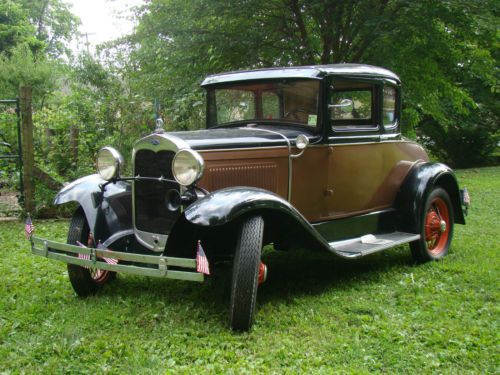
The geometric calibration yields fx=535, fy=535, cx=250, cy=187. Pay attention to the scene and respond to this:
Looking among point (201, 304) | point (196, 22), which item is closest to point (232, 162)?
point (201, 304)

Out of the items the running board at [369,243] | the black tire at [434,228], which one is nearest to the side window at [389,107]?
the black tire at [434,228]

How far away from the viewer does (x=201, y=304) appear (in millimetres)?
3988

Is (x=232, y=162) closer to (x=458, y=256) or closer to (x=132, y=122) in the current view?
(x=458, y=256)

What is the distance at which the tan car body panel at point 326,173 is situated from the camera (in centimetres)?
407

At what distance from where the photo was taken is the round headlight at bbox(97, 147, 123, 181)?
14.0ft

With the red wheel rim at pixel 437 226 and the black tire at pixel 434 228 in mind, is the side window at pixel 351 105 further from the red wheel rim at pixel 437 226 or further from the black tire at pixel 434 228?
the red wheel rim at pixel 437 226

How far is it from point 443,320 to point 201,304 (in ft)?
5.63

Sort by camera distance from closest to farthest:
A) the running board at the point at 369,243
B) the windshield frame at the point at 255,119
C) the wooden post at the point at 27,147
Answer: the running board at the point at 369,243, the windshield frame at the point at 255,119, the wooden post at the point at 27,147

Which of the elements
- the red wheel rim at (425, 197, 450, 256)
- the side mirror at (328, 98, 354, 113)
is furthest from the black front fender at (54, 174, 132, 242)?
the red wheel rim at (425, 197, 450, 256)

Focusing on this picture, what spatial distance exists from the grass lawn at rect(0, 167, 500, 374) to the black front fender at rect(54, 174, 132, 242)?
1.80ft

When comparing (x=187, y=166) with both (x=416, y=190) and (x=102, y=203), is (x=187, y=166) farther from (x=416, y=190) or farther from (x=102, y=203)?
(x=416, y=190)

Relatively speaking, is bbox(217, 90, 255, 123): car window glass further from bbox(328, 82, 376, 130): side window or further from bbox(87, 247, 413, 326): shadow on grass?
bbox(87, 247, 413, 326): shadow on grass

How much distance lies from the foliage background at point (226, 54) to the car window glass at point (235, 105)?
2.87 metres

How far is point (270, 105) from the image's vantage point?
188 inches
